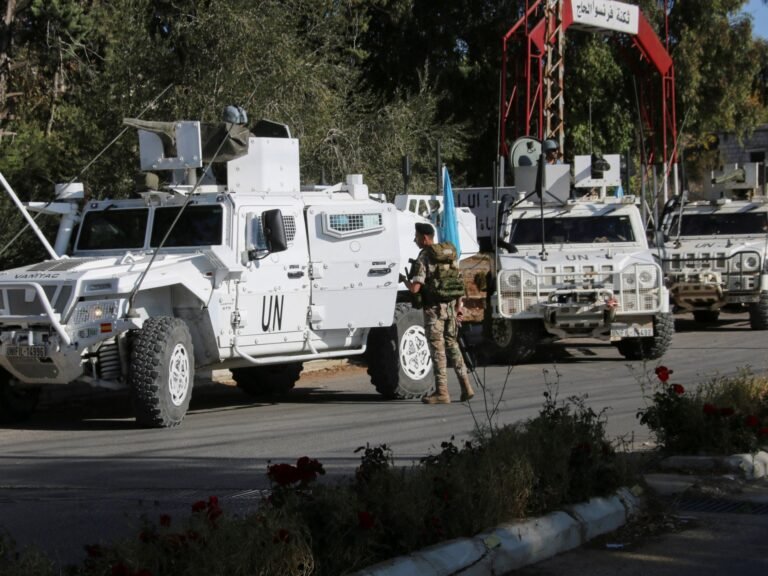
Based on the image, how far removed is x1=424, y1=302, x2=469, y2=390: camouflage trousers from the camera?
12.3m

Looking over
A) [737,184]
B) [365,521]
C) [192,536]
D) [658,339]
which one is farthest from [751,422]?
[737,184]

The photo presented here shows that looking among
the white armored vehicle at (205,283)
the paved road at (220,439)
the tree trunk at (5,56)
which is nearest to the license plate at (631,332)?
the paved road at (220,439)

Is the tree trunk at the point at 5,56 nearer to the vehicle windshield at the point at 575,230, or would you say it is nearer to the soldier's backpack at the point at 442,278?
the vehicle windshield at the point at 575,230

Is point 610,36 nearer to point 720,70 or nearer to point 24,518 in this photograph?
point 720,70

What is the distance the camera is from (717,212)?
21.3 m

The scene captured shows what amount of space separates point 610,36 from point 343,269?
21148 millimetres

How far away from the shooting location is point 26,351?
35.6ft

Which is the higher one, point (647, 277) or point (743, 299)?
point (647, 277)

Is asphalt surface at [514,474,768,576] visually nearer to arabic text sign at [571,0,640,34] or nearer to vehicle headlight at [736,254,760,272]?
vehicle headlight at [736,254,760,272]

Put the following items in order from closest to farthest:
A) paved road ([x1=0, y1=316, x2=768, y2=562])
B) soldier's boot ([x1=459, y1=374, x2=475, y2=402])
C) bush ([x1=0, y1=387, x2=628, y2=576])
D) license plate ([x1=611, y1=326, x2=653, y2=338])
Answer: bush ([x1=0, y1=387, x2=628, y2=576])
paved road ([x1=0, y1=316, x2=768, y2=562])
soldier's boot ([x1=459, y1=374, x2=475, y2=402])
license plate ([x1=611, y1=326, x2=653, y2=338])

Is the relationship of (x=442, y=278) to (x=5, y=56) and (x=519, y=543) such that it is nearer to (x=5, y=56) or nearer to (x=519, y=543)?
(x=519, y=543)

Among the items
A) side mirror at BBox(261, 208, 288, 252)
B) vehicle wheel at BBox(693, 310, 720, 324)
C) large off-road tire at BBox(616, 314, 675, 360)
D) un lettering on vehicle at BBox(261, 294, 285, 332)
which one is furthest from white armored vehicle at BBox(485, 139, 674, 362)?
vehicle wheel at BBox(693, 310, 720, 324)

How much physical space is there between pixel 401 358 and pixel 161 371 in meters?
3.03

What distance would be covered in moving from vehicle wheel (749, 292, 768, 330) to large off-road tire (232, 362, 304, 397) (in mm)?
9232
